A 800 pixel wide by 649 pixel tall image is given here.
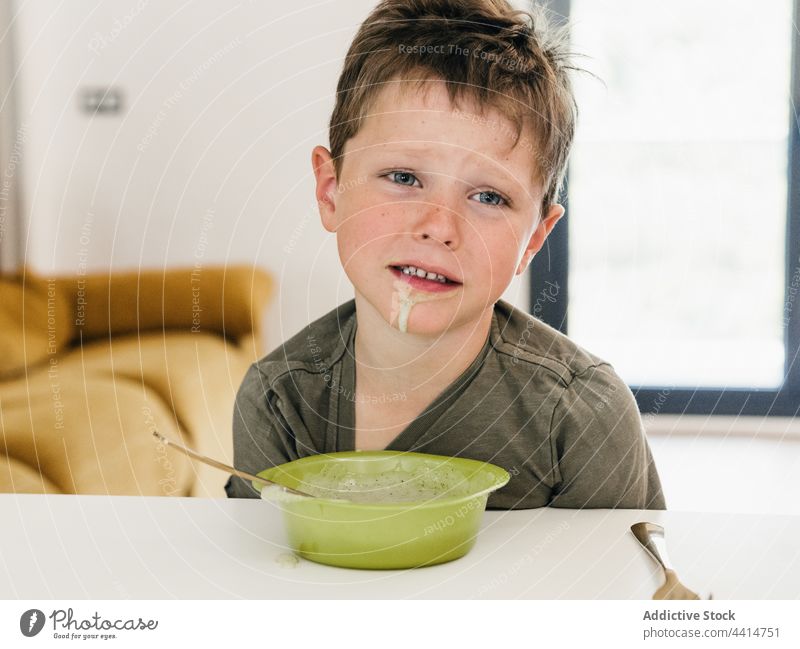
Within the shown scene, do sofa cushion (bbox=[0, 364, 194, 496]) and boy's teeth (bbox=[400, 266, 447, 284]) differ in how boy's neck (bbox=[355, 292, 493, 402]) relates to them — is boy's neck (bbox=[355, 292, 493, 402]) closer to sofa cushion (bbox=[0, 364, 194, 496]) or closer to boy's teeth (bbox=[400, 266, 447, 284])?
boy's teeth (bbox=[400, 266, 447, 284])

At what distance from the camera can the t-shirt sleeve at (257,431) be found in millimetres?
697

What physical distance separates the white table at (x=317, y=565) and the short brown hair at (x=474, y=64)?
255 millimetres

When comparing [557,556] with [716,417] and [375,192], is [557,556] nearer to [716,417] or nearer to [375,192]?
[375,192]

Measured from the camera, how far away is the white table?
Result: 45cm

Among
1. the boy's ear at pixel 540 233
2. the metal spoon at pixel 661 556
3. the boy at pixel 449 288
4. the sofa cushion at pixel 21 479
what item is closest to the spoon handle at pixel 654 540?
the metal spoon at pixel 661 556

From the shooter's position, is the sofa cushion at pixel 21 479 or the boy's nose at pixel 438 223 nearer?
the boy's nose at pixel 438 223

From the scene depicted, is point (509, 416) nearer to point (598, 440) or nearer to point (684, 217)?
point (598, 440)

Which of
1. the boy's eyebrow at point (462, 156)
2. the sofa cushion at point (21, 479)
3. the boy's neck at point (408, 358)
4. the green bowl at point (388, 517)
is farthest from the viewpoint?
the sofa cushion at point (21, 479)

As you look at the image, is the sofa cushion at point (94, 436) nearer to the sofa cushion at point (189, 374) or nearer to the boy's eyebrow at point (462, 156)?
the sofa cushion at point (189, 374)

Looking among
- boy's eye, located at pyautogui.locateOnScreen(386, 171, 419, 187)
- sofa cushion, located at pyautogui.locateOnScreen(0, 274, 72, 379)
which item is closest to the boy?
boy's eye, located at pyautogui.locateOnScreen(386, 171, 419, 187)

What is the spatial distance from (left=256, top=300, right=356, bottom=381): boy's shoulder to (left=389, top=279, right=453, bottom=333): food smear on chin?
9cm

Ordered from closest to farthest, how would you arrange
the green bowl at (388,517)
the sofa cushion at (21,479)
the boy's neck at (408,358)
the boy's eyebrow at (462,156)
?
the green bowl at (388,517)
the boy's eyebrow at (462,156)
the boy's neck at (408,358)
the sofa cushion at (21,479)

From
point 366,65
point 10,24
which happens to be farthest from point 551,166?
point 10,24
